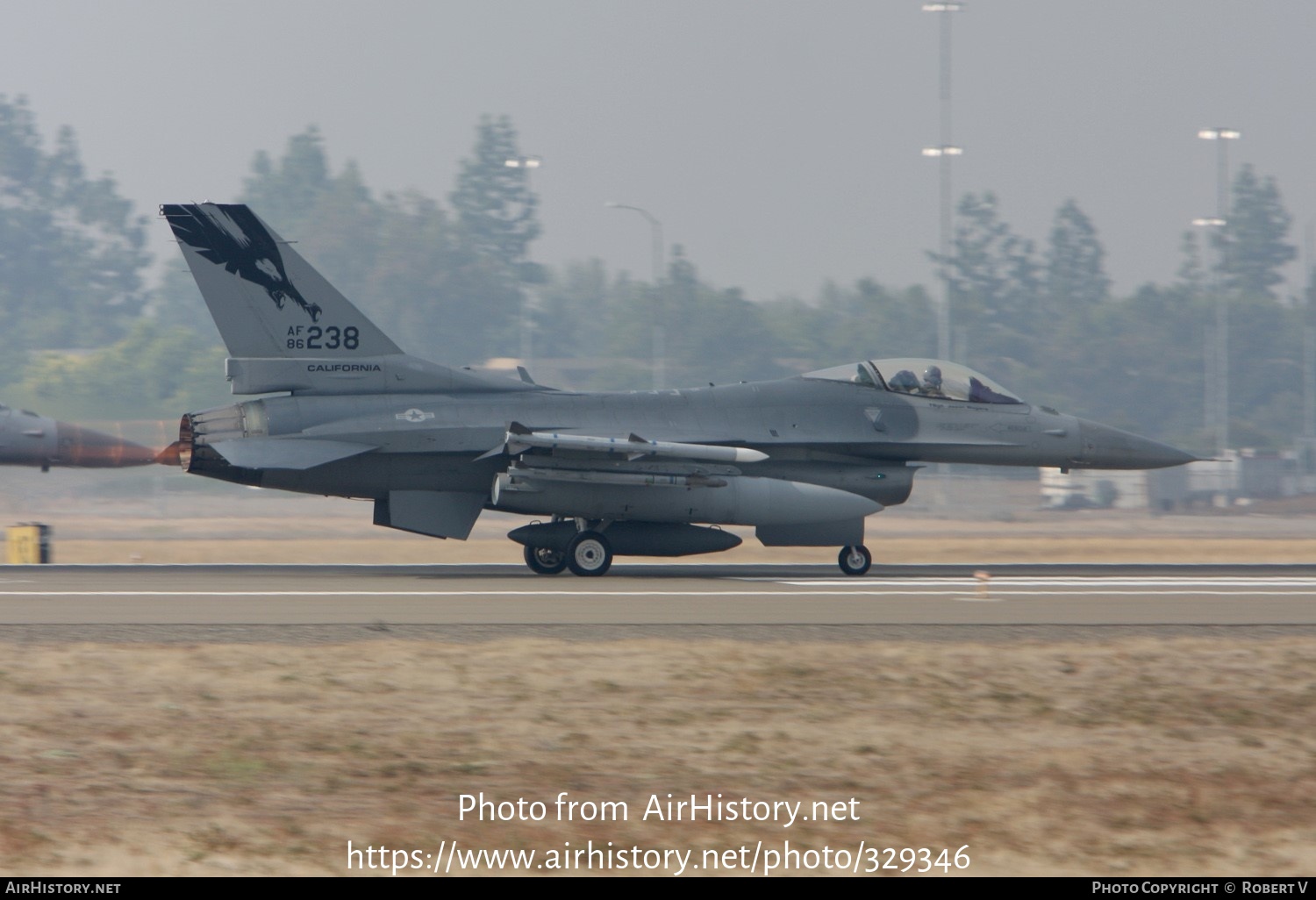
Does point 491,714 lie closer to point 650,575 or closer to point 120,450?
point 650,575

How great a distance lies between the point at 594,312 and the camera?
124 m

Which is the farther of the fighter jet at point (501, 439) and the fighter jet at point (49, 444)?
the fighter jet at point (49, 444)

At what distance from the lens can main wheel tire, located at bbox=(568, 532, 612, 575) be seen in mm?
19719

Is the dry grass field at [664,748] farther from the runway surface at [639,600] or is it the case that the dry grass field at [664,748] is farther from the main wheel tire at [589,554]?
the main wheel tire at [589,554]

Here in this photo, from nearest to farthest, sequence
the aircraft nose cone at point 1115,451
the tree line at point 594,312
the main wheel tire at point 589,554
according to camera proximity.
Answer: the main wheel tire at point 589,554 → the aircraft nose cone at point 1115,451 → the tree line at point 594,312

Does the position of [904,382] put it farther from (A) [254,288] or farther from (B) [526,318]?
(B) [526,318]

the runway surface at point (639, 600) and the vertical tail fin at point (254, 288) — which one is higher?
the vertical tail fin at point (254, 288)

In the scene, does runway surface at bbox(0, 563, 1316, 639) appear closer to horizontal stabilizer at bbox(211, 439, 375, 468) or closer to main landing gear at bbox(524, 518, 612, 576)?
main landing gear at bbox(524, 518, 612, 576)

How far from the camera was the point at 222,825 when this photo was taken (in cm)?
660

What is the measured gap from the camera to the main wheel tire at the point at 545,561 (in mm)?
20219

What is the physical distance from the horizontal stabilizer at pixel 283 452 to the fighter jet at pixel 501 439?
2 cm

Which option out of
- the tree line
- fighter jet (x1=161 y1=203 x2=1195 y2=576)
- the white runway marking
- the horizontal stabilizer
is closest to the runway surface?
the white runway marking

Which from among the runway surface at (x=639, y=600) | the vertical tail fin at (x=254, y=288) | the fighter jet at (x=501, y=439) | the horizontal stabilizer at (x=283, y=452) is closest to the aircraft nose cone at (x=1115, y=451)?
the runway surface at (x=639, y=600)

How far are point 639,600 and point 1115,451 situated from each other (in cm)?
885
